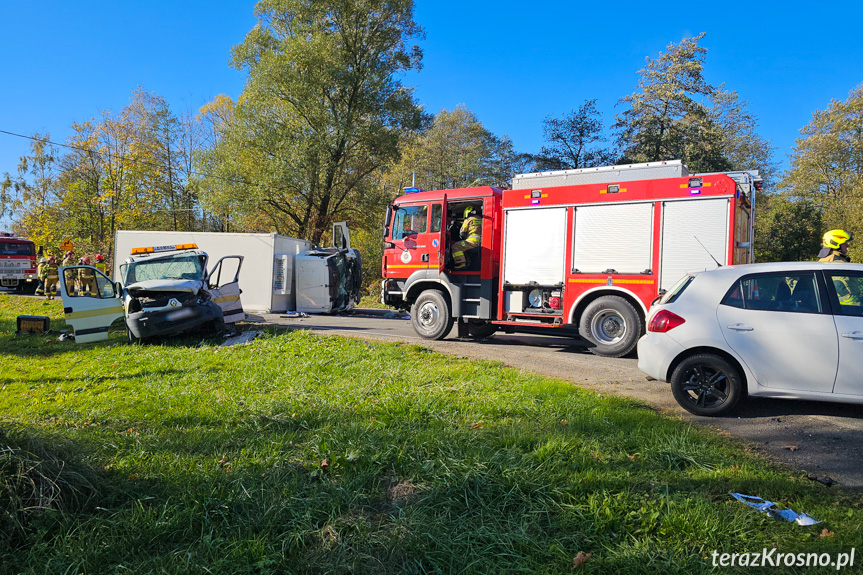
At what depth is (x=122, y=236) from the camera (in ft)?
64.1

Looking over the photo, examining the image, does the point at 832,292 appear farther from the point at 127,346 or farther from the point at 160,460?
the point at 127,346

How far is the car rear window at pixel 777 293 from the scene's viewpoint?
509 centimetres

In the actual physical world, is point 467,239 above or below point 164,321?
above

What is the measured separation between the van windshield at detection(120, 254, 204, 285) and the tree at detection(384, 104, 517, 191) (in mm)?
28243

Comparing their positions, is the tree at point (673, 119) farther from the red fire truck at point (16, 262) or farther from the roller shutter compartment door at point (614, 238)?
the red fire truck at point (16, 262)

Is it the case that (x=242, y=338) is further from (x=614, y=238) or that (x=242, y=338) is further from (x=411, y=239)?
(x=614, y=238)

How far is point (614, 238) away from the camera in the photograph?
9.02 metres

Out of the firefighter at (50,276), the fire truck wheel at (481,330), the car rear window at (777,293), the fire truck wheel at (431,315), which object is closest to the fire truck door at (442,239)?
the fire truck wheel at (431,315)

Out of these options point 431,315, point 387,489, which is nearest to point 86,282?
point 431,315

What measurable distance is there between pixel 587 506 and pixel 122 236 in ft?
68.7

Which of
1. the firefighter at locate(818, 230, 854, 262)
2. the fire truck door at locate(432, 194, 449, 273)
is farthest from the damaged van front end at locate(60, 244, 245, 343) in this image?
the firefighter at locate(818, 230, 854, 262)

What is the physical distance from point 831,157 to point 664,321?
1268 inches

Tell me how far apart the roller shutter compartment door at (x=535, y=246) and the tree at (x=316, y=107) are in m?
15.8

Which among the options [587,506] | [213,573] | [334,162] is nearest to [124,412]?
[213,573]
